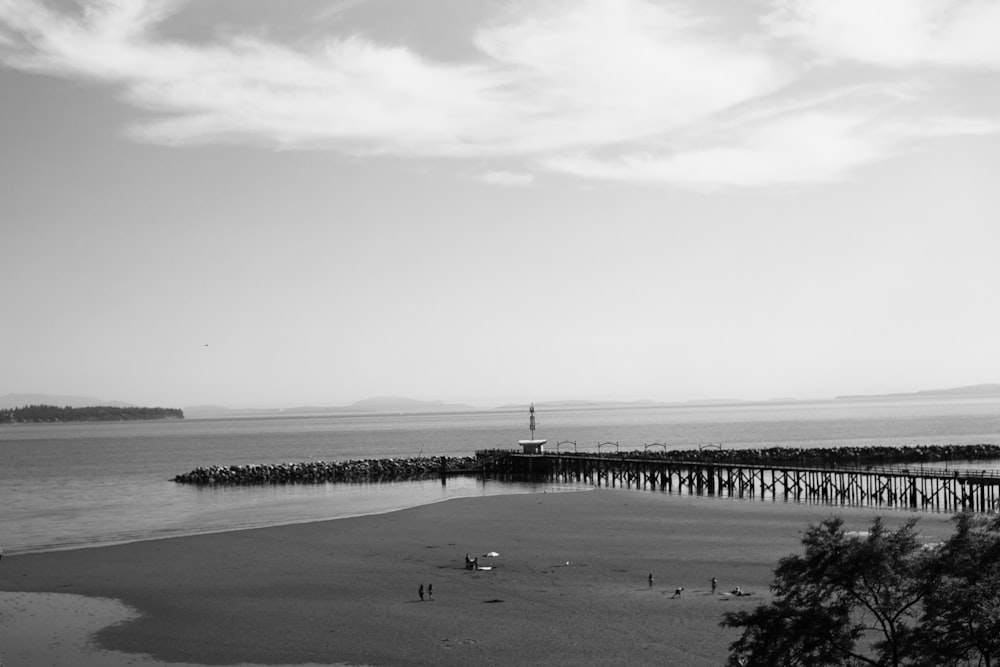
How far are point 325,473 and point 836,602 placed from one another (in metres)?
67.0

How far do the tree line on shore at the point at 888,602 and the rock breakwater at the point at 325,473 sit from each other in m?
62.8

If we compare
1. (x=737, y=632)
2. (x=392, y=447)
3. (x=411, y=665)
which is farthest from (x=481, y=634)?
(x=392, y=447)

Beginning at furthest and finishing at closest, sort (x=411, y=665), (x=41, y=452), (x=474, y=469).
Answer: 1. (x=41, y=452)
2. (x=474, y=469)
3. (x=411, y=665)

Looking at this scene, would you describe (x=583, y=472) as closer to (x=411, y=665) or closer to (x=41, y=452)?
(x=411, y=665)

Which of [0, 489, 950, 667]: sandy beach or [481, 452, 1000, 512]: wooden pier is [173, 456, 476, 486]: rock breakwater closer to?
[481, 452, 1000, 512]: wooden pier

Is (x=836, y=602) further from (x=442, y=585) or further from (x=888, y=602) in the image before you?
(x=442, y=585)

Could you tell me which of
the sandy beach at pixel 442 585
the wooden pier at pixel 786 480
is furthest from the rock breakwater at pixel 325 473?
the sandy beach at pixel 442 585

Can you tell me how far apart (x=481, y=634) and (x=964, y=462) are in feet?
241

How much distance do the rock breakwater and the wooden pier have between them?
16.5 ft

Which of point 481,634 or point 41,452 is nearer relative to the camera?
point 481,634

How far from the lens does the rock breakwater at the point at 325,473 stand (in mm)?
78625

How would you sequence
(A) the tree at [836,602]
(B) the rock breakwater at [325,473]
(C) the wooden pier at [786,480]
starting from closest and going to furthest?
1. (A) the tree at [836,602]
2. (C) the wooden pier at [786,480]
3. (B) the rock breakwater at [325,473]

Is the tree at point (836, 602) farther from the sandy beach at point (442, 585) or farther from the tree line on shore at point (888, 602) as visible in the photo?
the sandy beach at point (442, 585)

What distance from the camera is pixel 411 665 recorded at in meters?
23.8
